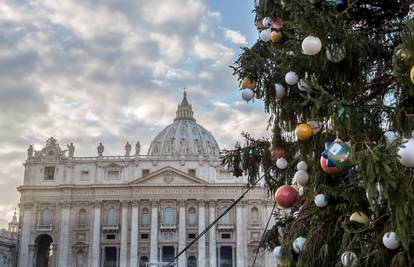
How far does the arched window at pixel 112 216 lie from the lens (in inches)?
2249

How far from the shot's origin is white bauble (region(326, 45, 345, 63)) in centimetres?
546

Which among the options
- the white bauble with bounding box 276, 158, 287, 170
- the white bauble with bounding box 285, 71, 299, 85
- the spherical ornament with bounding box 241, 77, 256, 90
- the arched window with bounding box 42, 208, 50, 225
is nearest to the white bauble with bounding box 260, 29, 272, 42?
the spherical ornament with bounding box 241, 77, 256, 90

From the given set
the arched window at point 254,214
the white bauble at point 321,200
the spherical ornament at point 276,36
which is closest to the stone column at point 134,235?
the arched window at point 254,214

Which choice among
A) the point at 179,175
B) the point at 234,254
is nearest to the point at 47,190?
the point at 179,175

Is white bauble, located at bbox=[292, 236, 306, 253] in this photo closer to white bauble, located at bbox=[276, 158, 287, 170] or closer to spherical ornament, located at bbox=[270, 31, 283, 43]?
white bauble, located at bbox=[276, 158, 287, 170]

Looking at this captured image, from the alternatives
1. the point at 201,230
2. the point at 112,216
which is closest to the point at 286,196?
the point at 201,230

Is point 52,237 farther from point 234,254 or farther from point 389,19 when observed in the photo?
point 389,19

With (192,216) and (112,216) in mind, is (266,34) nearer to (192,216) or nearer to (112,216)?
(192,216)

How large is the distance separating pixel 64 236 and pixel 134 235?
281 inches

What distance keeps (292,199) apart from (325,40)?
1831mm

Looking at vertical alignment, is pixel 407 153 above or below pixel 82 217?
below

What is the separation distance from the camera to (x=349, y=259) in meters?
5.20

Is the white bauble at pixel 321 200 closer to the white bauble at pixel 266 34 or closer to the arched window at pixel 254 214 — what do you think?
the white bauble at pixel 266 34

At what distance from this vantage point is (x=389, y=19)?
648 centimetres
